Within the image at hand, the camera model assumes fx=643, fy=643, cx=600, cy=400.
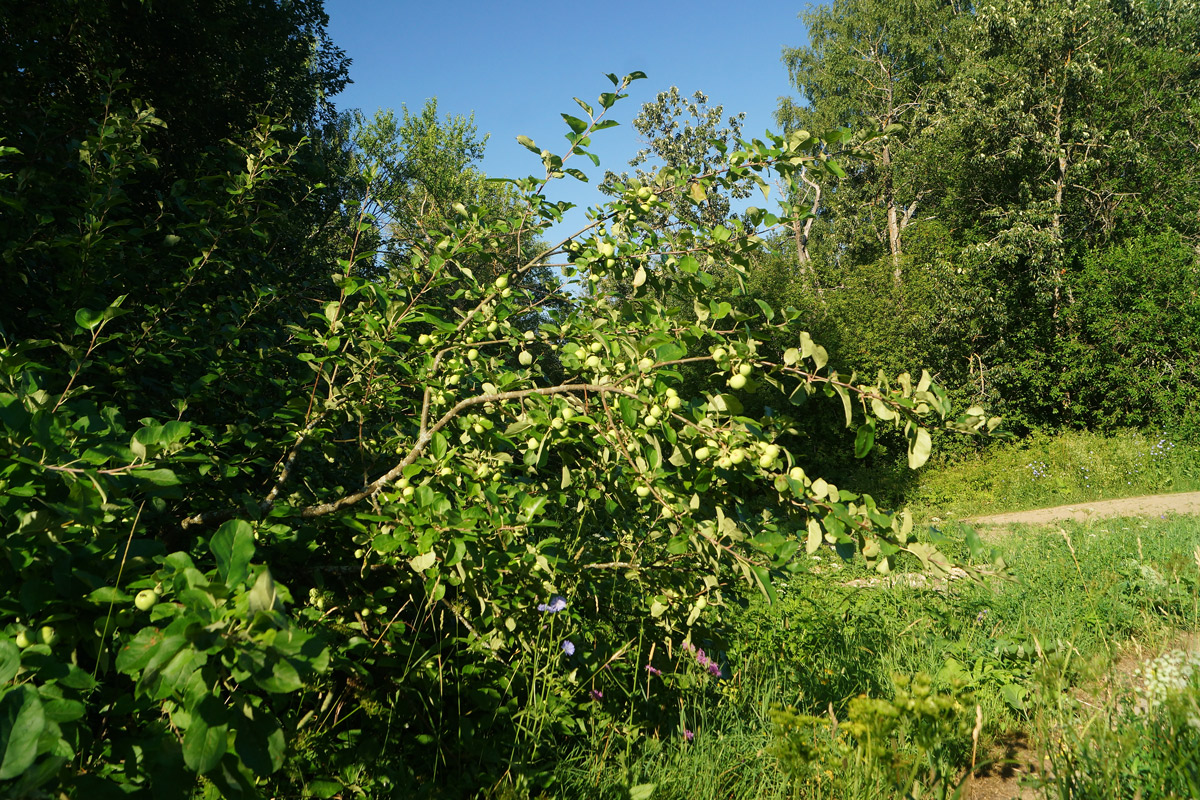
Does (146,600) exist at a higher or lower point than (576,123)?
lower

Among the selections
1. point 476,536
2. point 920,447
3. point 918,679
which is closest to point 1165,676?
point 918,679

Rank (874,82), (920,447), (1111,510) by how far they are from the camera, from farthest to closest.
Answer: (874,82), (1111,510), (920,447)

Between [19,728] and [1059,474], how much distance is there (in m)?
14.0

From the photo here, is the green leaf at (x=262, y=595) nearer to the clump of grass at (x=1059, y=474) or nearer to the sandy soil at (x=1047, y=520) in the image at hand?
the sandy soil at (x=1047, y=520)

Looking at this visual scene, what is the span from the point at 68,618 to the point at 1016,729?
317cm

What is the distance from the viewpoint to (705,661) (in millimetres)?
2482

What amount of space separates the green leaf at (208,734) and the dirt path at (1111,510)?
884 centimetres

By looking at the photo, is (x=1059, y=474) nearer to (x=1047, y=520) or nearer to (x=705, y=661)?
(x=1047, y=520)

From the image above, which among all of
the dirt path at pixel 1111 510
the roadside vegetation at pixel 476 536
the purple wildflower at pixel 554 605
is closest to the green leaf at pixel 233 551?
the roadside vegetation at pixel 476 536

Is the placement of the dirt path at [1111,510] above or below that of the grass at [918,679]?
below

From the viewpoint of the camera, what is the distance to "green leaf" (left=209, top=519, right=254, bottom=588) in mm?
923

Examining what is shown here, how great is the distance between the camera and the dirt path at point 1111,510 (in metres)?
7.88

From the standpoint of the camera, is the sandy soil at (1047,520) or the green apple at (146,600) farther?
the sandy soil at (1047,520)

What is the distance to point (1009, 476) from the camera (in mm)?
11914
